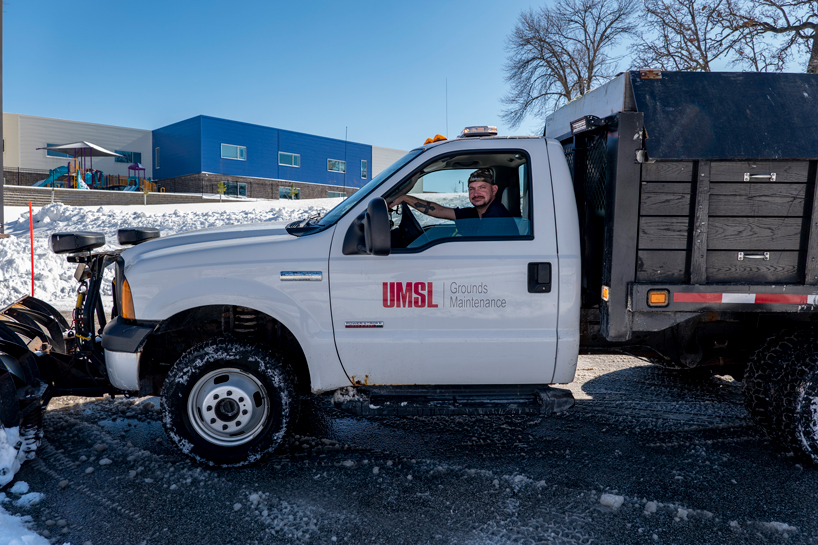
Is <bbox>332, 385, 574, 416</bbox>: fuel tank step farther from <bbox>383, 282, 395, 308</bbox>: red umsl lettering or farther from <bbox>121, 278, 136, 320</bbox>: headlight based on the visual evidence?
<bbox>121, 278, 136, 320</bbox>: headlight

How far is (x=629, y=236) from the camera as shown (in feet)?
11.0

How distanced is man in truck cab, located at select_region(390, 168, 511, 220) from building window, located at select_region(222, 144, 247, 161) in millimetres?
34078

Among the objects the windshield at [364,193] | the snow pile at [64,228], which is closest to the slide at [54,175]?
the snow pile at [64,228]

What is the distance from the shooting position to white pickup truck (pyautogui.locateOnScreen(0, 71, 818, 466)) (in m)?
3.30

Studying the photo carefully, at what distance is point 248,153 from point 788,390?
3668 cm

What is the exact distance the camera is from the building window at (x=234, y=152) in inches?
1378

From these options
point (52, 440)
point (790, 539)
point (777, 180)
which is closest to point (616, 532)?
point (790, 539)

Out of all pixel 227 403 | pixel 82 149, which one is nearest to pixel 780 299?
pixel 227 403

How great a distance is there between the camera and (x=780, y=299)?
3342 mm

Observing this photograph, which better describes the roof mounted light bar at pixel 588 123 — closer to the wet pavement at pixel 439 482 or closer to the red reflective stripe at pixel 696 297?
the red reflective stripe at pixel 696 297

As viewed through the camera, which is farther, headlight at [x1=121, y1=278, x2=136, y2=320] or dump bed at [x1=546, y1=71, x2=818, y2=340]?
headlight at [x1=121, y1=278, x2=136, y2=320]

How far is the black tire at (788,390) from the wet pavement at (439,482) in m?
0.23

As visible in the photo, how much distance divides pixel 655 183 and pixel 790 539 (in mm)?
2044

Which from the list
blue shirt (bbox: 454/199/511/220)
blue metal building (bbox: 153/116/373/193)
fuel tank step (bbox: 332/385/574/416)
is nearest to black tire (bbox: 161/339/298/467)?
fuel tank step (bbox: 332/385/574/416)
